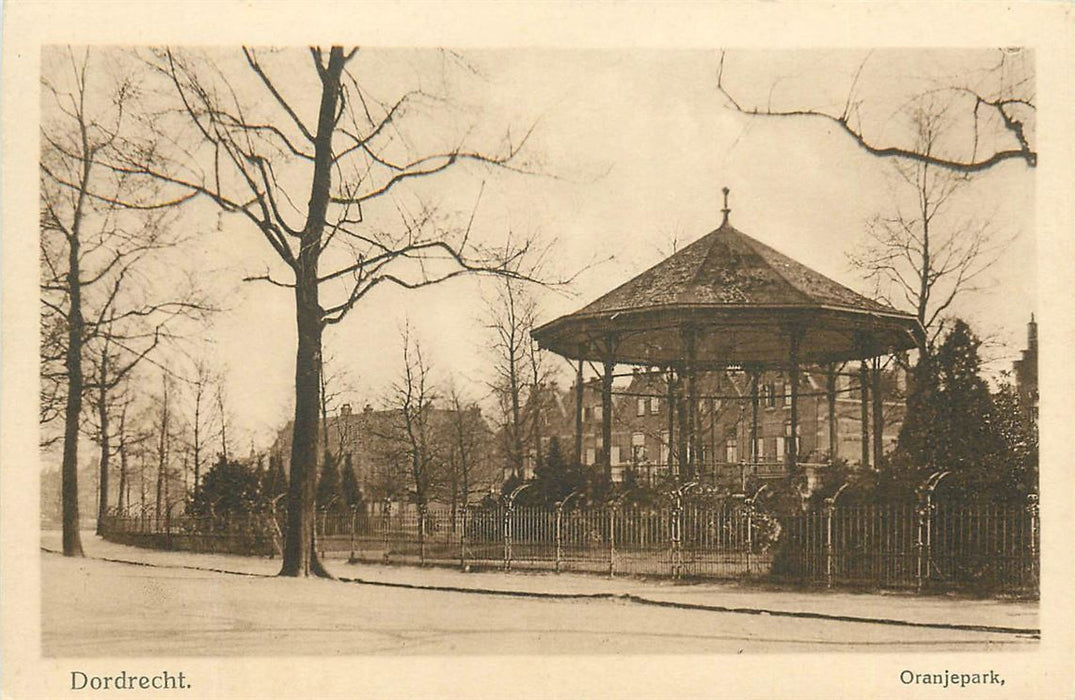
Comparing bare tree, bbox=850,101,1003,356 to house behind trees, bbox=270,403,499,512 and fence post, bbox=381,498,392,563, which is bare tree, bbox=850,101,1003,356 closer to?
house behind trees, bbox=270,403,499,512

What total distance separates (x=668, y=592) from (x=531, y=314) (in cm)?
481

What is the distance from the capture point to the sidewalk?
521 inches

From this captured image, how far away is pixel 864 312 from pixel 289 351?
9131 mm

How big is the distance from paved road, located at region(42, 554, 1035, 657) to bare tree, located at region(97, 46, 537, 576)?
159 inches

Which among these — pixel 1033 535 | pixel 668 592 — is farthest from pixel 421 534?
pixel 1033 535

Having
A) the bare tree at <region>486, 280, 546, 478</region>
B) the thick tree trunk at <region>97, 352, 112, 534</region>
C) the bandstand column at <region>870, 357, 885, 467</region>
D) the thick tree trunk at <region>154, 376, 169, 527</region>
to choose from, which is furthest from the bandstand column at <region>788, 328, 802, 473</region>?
the thick tree trunk at <region>97, 352, 112, 534</region>

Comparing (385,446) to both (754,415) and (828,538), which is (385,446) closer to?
(754,415)

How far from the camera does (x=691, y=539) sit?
17.8 metres

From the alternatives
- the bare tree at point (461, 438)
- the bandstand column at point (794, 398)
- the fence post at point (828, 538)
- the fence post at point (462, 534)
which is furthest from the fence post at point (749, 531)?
the bare tree at point (461, 438)

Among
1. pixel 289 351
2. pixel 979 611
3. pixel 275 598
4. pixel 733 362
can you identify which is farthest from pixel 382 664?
pixel 733 362

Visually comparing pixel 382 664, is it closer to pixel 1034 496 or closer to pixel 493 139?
pixel 493 139

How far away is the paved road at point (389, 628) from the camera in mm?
Answer: 12344

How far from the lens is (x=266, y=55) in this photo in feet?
43.9

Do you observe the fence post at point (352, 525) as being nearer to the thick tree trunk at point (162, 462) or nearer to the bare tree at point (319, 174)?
the thick tree trunk at point (162, 462)
